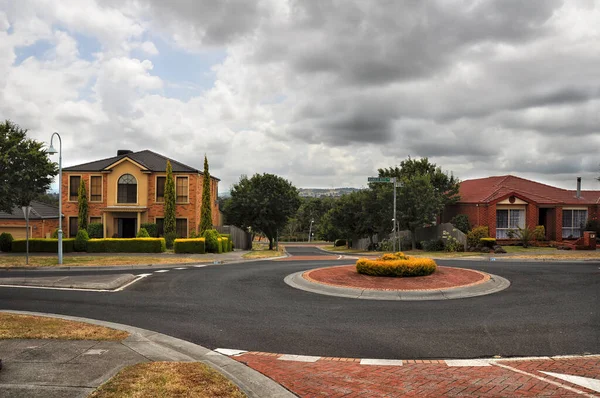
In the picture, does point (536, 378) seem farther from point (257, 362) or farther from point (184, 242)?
point (184, 242)

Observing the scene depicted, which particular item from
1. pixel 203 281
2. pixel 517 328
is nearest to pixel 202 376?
pixel 517 328

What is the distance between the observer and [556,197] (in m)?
37.7

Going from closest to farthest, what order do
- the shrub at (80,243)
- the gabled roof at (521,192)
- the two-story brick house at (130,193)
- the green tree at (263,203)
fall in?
the shrub at (80,243) → the gabled roof at (521,192) → the two-story brick house at (130,193) → the green tree at (263,203)

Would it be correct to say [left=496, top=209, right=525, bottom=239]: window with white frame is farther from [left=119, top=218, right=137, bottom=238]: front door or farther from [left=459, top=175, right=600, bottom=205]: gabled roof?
[left=119, top=218, right=137, bottom=238]: front door

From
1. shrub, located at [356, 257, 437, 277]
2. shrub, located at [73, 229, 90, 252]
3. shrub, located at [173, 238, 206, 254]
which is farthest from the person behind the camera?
shrub, located at [73, 229, 90, 252]

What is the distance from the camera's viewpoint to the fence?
39.5m

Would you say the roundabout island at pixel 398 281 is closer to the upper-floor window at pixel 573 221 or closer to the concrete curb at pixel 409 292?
the concrete curb at pixel 409 292

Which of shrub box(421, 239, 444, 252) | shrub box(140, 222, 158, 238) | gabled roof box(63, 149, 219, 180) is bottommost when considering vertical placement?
shrub box(421, 239, 444, 252)

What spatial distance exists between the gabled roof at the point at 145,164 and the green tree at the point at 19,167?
12.7 metres

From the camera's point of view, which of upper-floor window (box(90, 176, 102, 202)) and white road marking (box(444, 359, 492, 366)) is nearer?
white road marking (box(444, 359, 492, 366))

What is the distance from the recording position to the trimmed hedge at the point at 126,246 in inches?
1136

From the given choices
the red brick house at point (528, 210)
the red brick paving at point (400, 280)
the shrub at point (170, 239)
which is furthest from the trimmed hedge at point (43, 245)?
the red brick house at point (528, 210)

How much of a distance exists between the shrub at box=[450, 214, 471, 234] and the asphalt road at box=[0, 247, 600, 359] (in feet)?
67.3

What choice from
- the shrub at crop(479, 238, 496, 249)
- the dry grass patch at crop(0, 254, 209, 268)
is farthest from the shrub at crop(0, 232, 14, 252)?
the shrub at crop(479, 238, 496, 249)
